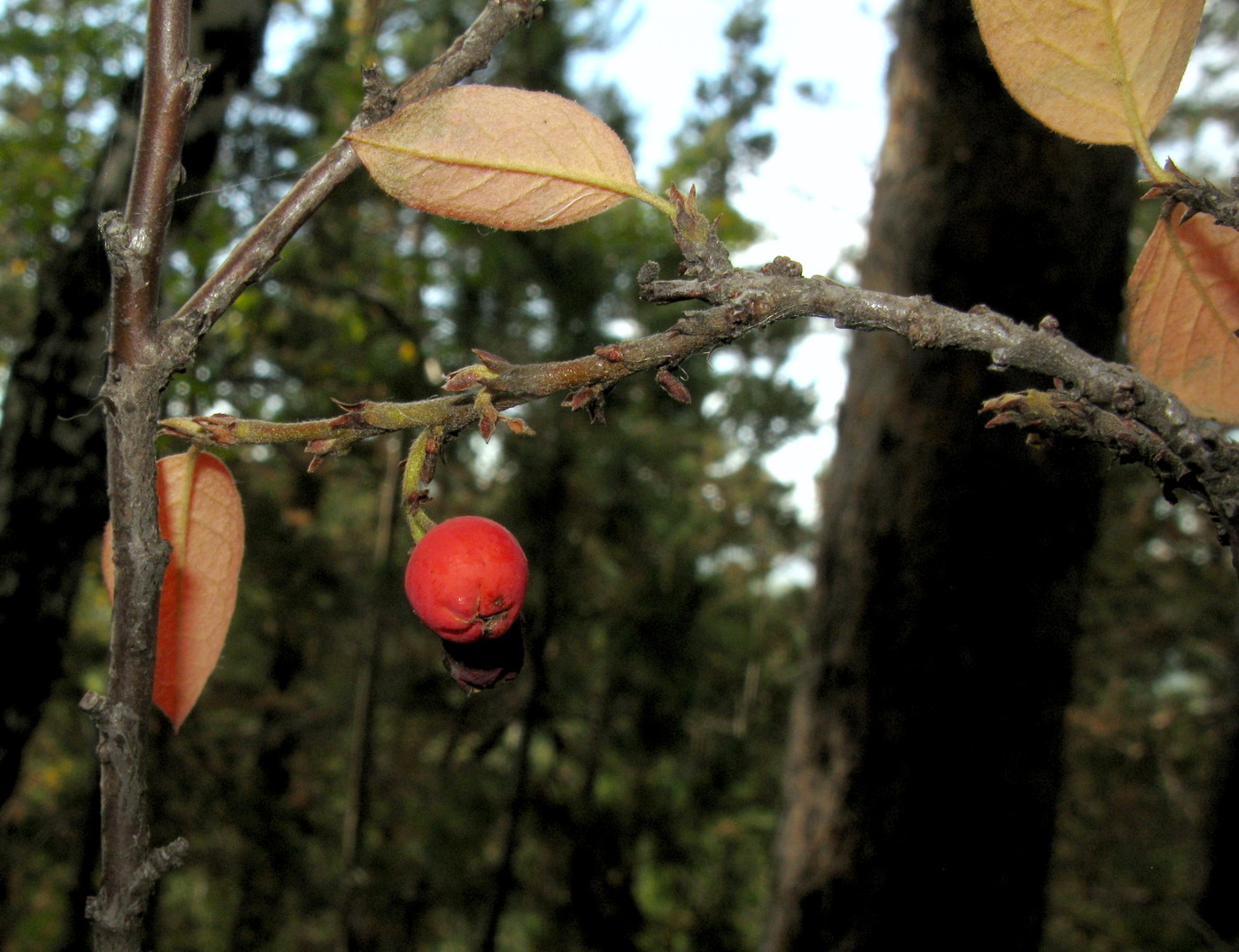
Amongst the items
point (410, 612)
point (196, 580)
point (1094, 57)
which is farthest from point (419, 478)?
point (410, 612)

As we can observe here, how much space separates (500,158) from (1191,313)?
48 cm

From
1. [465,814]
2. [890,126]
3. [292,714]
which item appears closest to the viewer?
[890,126]

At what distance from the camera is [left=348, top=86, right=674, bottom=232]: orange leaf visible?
1.66 feet

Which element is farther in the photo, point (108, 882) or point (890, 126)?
point (890, 126)

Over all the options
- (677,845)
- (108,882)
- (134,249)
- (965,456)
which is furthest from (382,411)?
(677,845)

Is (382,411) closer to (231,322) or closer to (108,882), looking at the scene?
(108,882)

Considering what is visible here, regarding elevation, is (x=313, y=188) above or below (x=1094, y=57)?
below

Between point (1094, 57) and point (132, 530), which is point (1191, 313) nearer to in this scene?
point (1094, 57)

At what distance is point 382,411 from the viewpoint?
1.70 ft

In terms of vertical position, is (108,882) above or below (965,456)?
below

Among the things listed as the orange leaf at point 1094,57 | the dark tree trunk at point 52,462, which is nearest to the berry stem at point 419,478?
the orange leaf at point 1094,57

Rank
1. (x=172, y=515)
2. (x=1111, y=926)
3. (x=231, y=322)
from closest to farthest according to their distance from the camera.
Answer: (x=172, y=515)
(x=231, y=322)
(x=1111, y=926)

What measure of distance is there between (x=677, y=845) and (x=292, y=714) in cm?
277

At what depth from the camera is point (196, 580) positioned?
644 millimetres
